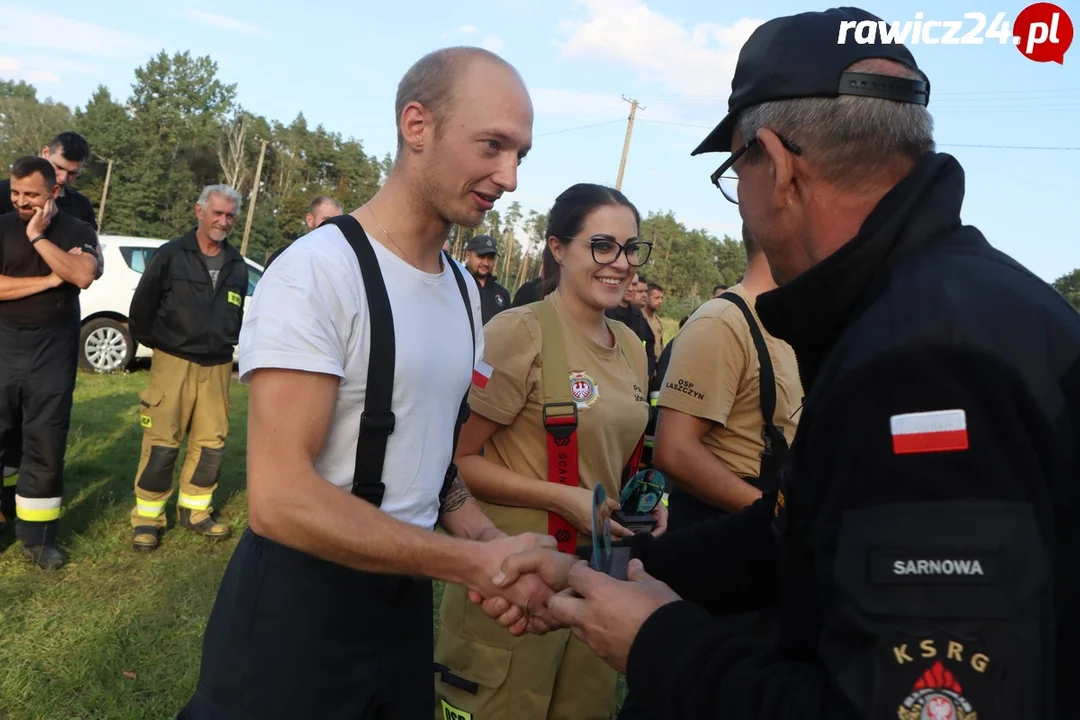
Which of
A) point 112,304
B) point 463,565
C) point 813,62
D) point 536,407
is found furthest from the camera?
point 112,304

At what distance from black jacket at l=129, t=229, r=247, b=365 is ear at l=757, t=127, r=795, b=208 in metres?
5.52

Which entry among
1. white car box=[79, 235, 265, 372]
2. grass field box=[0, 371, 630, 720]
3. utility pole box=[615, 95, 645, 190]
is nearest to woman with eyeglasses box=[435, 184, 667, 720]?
grass field box=[0, 371, 630, 720]

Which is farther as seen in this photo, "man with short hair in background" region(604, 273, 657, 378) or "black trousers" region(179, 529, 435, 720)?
"man with short hair in background" region(604, 273, 657, 378)

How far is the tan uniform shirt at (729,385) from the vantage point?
314cm

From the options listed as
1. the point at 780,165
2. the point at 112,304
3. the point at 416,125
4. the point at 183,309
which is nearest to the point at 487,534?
the point at 416,125

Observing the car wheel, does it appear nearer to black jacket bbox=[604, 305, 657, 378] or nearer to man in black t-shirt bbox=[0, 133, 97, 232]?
man in black t-shirt bbox=[0, 133, 97, 232]

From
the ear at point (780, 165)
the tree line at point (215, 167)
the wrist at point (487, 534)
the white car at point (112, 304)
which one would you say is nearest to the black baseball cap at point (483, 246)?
the white car at point (112, 304)

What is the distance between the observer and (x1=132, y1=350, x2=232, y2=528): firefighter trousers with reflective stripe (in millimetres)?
6211

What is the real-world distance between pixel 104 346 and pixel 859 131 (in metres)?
13.7

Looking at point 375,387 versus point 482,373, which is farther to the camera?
point 482,373

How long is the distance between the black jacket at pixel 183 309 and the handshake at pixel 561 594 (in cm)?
476

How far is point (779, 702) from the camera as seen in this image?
127 centimetres

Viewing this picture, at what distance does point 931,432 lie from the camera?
1.13m

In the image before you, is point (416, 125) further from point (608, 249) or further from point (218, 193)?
point (218, 193)
